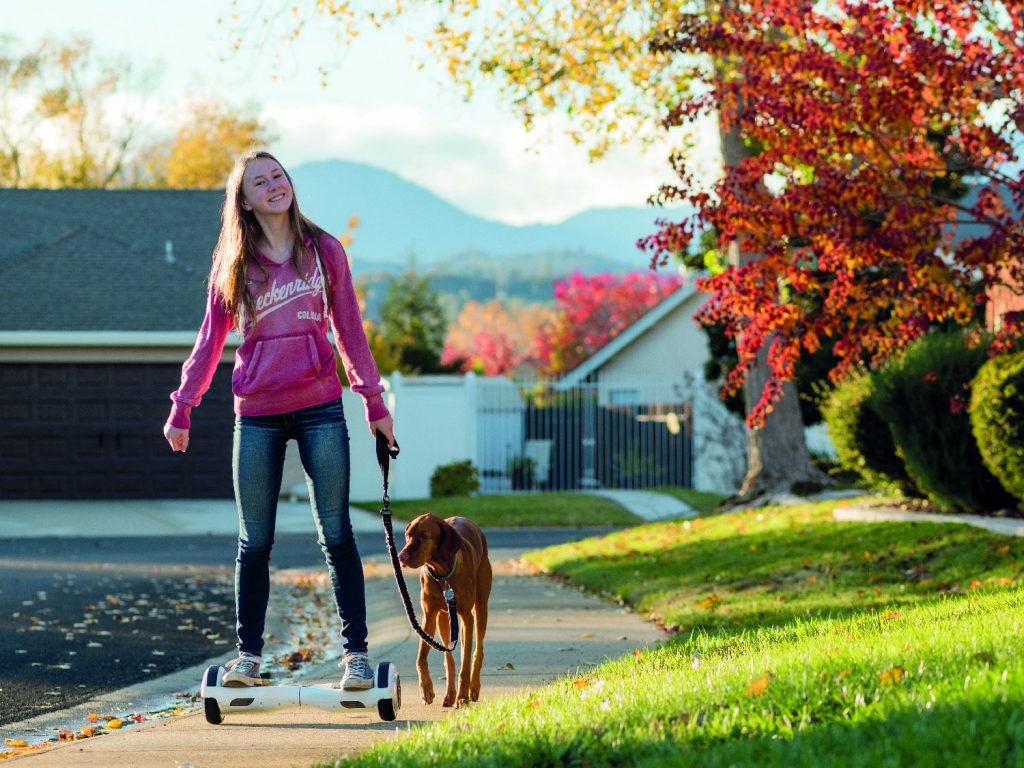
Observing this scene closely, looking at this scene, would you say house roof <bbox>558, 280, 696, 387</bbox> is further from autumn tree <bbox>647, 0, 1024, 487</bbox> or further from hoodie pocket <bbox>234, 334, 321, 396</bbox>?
hoodie pocket <bbox>234, 334, 321, 396</bbox>

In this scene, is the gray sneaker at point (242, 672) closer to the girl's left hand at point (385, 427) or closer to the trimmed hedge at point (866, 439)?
the girl's left hand at point (385, 427)

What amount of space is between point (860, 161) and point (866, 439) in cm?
361

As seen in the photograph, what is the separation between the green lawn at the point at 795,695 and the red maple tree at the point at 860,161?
217cm

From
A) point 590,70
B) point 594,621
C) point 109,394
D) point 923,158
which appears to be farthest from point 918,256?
point 109,394

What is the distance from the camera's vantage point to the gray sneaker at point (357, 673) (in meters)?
6.01

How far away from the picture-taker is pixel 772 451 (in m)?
20.1

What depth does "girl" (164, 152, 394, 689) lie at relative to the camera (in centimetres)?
603

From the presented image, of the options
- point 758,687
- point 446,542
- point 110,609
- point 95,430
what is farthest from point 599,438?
point 758,687

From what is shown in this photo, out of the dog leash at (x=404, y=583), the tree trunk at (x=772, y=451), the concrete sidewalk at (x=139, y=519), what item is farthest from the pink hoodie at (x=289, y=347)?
the concrete sidewalk at (x=139, y=519)

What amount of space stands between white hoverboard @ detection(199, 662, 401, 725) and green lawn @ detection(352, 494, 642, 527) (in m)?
15.0

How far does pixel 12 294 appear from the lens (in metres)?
25.1

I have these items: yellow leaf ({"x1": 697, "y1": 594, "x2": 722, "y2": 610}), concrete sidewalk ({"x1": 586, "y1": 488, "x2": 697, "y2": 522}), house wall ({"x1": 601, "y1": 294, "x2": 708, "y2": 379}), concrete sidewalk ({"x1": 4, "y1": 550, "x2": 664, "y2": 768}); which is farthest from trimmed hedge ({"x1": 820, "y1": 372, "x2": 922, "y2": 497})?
Answer: house wall ({"x1": 601, "y1": 294, "x2": 708, "y2": 379})

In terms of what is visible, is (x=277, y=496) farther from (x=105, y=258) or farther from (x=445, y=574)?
(x=105, y=258)

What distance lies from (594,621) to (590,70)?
9.96m
